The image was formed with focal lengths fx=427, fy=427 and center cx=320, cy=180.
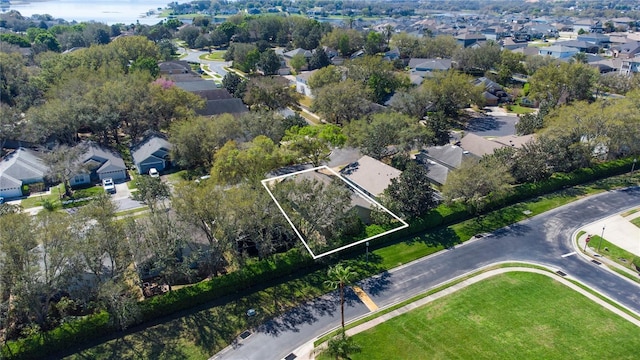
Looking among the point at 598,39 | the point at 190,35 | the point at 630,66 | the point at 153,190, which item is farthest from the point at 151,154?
the point at 598,39

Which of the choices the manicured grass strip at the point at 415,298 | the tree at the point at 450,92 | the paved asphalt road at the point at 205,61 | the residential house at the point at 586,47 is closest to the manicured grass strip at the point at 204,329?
the manicured grass strip at the point at 415,298

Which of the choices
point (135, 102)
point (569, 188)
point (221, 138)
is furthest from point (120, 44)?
point (569, 188)

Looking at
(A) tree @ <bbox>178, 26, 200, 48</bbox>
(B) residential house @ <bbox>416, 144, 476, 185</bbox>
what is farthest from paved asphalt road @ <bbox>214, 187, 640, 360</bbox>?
(A) tree @ <bbox>178, 26, 200, 48</bbox>

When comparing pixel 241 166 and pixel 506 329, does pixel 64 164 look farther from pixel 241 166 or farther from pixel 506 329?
pixel 506 329

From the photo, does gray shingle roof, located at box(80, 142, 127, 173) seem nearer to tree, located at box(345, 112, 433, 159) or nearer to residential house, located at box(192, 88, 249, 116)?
residential house, located at box(192, 88, 249, 116)

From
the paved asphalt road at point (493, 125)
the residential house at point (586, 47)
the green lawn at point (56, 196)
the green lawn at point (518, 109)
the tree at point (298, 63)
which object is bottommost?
the green lawn at point (56, 196)

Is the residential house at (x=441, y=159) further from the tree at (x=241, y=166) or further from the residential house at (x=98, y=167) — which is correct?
the residential house at (x=98, y=167)

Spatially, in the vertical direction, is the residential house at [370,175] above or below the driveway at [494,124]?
above
